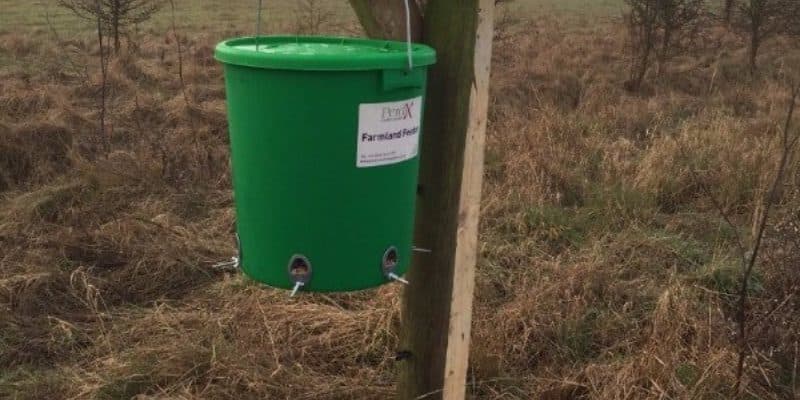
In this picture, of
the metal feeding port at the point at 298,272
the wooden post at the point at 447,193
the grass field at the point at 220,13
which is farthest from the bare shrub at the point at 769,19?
the metal feeding port at the point at 298,272

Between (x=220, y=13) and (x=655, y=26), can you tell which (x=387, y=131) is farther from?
(x=220, y=13)

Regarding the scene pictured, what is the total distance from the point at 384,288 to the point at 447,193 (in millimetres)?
1465

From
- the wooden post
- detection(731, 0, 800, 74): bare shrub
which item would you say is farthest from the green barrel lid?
detection(731, 0, 800, 74): bare shrub

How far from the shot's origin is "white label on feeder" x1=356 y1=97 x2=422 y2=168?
1.54 m

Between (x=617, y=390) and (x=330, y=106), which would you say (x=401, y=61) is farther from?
(x=617, y=390)

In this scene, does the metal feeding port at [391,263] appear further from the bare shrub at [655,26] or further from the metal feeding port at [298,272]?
the bare shrub at [655,26]

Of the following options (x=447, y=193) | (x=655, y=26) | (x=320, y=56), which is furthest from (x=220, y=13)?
(x=320, y=56)

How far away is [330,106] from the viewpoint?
1.50m

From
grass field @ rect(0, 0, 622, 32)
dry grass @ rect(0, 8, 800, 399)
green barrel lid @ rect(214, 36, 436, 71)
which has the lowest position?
dry grass @ rect(0, 8, 800, 399)

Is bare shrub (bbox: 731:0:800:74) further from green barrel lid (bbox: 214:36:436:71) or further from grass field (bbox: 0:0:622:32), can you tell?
green barrel lid (bbox: 214:36:436:71)

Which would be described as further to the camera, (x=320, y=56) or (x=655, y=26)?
(x=655, y=26)

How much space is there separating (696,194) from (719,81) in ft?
17.2

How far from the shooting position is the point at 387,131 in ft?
5.19

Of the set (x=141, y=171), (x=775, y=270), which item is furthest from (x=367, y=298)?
(x=141, y=171)
